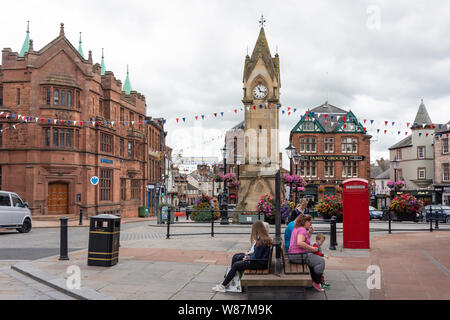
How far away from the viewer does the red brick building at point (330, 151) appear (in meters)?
58.6

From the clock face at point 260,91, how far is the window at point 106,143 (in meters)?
15.8

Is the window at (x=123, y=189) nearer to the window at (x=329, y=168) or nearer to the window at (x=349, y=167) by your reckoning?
the window at (x=329, y=168)

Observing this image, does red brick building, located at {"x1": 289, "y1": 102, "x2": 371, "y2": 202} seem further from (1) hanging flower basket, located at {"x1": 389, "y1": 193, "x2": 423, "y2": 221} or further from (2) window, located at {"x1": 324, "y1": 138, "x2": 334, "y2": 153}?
(1) hanging flower basket, located at {"x1": 389, "y1": 193, "x2": 423, "y2": 221}

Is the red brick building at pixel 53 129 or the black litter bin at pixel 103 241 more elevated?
the red brick building at pixel 53 129

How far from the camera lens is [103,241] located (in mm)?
10031

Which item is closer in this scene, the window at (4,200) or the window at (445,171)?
the window at (4,200)

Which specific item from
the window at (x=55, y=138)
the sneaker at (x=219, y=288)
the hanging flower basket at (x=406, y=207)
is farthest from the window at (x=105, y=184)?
the sneaker at (x=219, y=288)

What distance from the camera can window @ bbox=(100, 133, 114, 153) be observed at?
3628 centimetres

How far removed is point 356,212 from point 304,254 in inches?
230

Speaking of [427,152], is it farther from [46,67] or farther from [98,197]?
[46,67]

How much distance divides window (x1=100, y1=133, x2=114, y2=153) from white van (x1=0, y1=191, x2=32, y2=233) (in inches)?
628

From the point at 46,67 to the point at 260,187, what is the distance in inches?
747

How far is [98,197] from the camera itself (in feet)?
115
